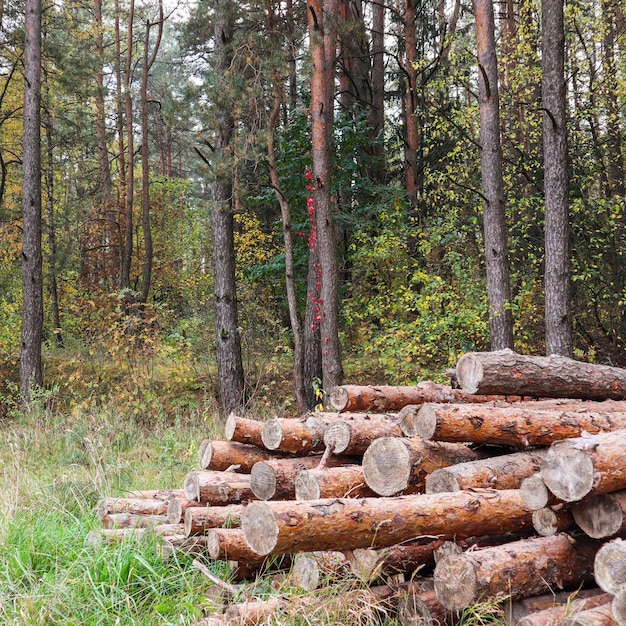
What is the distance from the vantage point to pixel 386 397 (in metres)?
5.23

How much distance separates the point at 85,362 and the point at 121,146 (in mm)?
10502

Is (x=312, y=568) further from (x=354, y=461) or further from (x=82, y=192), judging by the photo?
(x=82, y=192)

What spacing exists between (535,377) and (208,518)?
2805 mm

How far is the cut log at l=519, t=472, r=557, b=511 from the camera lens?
3.28 m

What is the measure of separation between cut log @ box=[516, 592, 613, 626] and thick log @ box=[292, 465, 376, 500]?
1.26 metres

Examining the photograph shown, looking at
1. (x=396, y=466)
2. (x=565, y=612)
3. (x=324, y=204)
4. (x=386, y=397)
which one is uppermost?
(x=324, y=204)

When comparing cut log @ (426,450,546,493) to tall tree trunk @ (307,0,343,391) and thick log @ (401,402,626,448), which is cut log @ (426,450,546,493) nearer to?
thick log @ (401,402,626,448)

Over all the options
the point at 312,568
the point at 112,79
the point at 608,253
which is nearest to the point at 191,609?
the point at 312,568

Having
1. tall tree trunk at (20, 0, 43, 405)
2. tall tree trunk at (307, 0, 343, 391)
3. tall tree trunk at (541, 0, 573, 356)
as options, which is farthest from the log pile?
tall tree trunk at (20, 0, 43, 405)

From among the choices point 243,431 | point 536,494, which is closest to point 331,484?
point 243,431

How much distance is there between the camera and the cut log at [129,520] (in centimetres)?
462

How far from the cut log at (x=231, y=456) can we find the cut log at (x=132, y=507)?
1.57 feet

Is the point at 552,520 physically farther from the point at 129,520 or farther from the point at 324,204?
the point at 324,204

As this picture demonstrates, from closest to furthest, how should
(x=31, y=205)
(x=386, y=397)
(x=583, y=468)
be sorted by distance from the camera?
1. (x=583, y=468)
2. (x=386, y=397)
3. (x=31, y=205)
